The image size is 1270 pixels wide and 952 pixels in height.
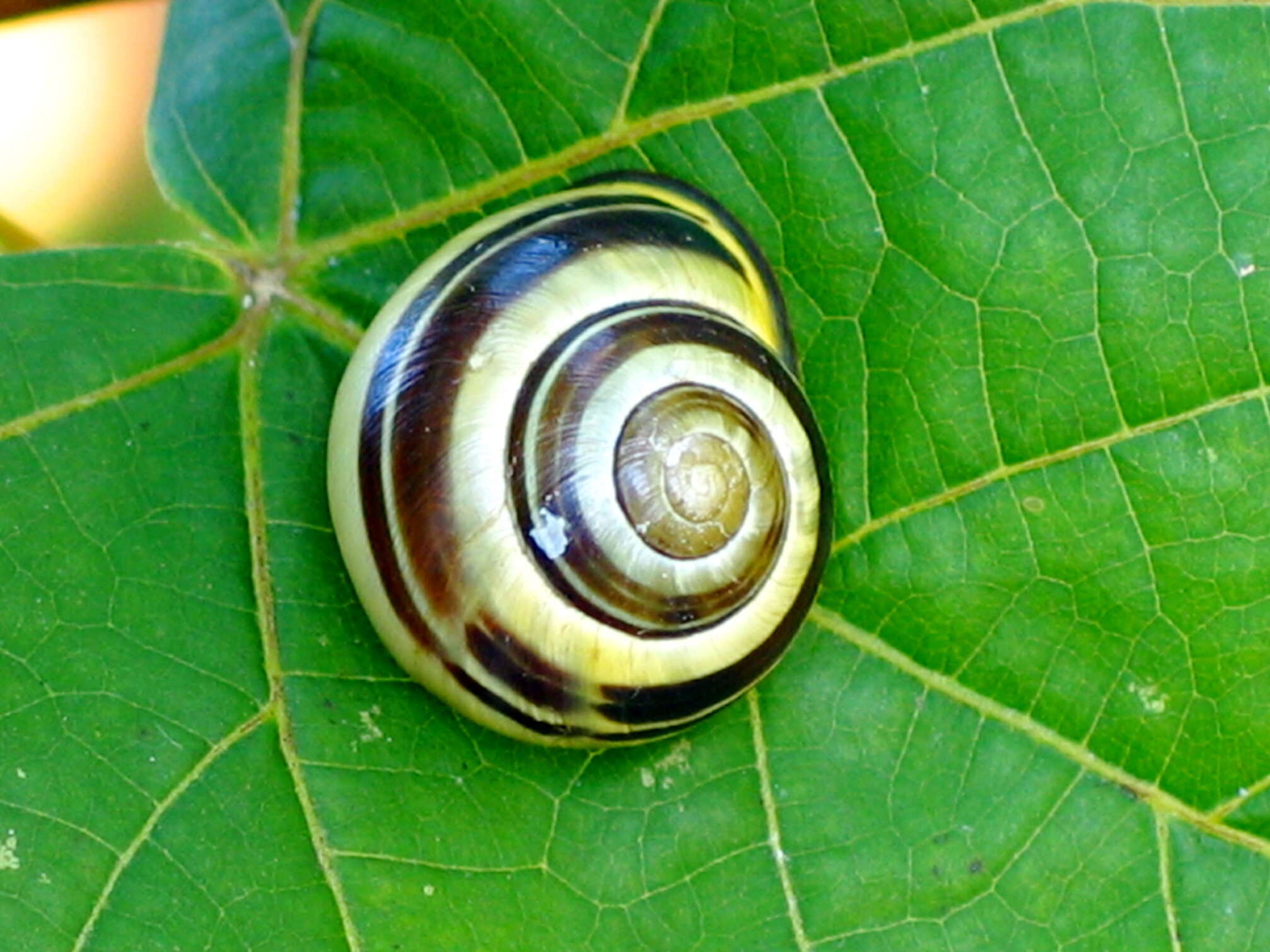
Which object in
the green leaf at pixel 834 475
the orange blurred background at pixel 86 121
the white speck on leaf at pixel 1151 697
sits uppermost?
the orange blurred background at pixel 86 121

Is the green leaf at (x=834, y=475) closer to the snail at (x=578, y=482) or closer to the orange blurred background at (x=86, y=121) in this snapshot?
the snail at (x=578, y=482)

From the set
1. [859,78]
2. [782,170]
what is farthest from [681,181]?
[859,78]

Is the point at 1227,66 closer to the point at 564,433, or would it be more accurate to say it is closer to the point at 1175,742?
the point at 1175,742

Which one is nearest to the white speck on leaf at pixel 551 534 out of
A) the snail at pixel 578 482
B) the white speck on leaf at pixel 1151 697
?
the snail at pixel 578 482

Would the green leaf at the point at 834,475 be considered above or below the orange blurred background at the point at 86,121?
below

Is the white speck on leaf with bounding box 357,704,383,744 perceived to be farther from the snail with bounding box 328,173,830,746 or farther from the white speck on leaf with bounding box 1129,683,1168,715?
the white speck on leaf with bounding box 1129,683,1168,715
